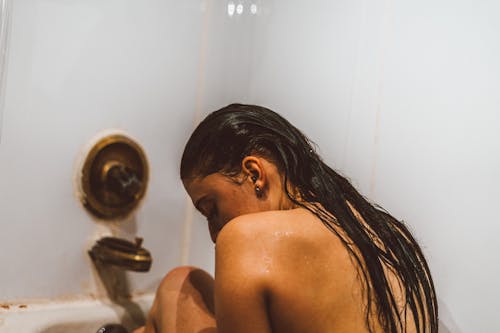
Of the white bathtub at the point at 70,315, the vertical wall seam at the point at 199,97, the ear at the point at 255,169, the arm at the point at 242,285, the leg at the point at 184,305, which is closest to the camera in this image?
the arm at the point at 242,285

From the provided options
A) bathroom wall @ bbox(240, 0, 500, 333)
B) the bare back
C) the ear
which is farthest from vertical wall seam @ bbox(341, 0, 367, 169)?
the bare back

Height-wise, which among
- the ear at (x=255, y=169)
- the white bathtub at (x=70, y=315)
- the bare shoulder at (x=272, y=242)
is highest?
the ear at (x=255, y=169)

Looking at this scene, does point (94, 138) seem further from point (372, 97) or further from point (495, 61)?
point (495, 61)

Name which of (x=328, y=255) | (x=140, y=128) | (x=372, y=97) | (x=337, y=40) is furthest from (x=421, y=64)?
(x=140, y=128)

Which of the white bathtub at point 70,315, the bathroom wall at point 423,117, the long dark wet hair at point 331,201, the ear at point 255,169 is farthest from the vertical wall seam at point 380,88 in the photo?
the white bathtub at point 70,315

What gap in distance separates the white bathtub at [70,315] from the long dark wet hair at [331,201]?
0.47m

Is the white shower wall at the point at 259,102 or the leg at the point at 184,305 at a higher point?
the white shower wall at the point at 259,102

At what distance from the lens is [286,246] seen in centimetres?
62

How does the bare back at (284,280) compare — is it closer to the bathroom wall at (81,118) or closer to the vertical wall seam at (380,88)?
the vertical wall seam at (380,88)

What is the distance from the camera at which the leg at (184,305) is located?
A: 0.90m

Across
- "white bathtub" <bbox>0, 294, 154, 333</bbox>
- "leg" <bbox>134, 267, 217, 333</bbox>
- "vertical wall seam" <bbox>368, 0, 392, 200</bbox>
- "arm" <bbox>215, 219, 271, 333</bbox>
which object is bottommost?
"white bathtub" <bbox>0, 294, 154, 333</bbox>

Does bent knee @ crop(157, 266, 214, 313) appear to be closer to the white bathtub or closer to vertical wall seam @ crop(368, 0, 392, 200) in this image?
the white bathtub

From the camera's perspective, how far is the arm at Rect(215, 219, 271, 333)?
0.61 metres

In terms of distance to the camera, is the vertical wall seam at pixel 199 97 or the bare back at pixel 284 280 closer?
the bare back at pixel 284 280
